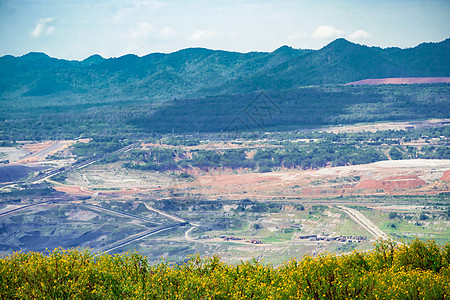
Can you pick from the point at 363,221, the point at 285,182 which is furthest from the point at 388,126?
the point at 363,221

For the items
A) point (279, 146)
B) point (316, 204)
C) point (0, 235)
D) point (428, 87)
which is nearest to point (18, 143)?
point (279, 146)

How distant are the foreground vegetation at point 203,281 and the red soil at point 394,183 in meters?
57.2

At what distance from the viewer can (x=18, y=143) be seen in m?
138

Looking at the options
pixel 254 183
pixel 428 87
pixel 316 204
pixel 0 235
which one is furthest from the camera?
pixel 428 87

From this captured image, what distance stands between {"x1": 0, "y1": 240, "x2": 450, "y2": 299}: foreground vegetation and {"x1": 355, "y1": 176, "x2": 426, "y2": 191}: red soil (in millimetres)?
57164

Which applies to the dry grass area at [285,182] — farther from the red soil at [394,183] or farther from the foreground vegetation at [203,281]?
the foreground vegetation at [203,281]

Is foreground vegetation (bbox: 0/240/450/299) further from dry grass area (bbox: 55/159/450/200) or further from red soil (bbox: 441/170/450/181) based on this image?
red soil (bbox: 441/170/450/181)

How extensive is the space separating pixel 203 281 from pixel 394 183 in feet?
217

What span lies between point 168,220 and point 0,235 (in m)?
19.9

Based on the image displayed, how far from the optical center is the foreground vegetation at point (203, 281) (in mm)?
22062

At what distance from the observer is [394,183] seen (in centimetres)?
8381

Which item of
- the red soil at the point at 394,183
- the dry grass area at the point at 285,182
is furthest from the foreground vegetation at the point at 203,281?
the red soil at the point at 394,183

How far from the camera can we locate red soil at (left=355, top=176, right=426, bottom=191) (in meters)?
82.5

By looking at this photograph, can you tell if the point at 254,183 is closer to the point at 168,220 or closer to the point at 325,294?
the point at 168,220
